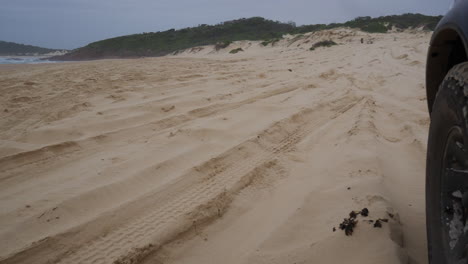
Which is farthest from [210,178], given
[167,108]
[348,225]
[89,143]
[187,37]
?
[187,37]

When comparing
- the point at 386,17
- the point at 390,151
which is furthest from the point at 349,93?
the point at 386,17

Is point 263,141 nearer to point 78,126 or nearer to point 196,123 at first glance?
point 196,123

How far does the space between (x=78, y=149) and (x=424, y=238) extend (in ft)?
8.71

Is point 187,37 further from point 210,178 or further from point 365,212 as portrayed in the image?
point 365,212

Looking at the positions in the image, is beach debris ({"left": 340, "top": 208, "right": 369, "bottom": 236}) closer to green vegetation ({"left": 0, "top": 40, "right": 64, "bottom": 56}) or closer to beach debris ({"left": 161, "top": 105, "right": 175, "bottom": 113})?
beach debris ({"left": 161, "top": 105, "right": 175, "bottom": 113})

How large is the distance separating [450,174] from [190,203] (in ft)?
4.67

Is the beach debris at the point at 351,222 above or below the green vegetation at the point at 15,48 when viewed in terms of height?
below

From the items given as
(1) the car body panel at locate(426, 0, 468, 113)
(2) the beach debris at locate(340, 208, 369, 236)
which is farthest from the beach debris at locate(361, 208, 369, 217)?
(1) the car body panel at locate(426, 0, 468, 113)

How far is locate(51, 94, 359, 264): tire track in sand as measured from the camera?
1.65 m

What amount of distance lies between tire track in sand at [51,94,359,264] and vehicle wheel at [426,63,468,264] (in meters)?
1.16

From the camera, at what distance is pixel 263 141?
9.95 feet

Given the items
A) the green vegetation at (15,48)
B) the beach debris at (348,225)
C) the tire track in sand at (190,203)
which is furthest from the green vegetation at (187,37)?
the beach debris at (348,225)

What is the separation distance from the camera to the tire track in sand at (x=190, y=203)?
1647 millimetres

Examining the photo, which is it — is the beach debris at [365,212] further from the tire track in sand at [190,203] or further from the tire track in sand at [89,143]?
the tire track in sand at [89,143]
